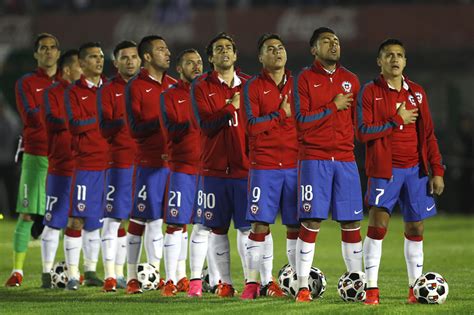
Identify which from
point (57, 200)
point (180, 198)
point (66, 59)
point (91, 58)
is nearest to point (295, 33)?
point (66, 59)

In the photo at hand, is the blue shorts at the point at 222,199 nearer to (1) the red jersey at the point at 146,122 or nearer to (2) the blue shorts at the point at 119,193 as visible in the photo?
(1) the red jersey at the point at 146,122

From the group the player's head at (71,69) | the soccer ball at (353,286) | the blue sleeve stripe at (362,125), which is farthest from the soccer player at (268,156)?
the player's head at (71,69)

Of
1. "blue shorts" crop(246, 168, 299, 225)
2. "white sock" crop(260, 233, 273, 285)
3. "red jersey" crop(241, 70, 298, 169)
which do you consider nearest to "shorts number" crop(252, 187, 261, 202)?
"blue shorts" crop(246, 168, 299, 225)

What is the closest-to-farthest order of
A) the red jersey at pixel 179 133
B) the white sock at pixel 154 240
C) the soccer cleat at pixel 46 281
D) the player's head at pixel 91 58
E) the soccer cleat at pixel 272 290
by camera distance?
1. the soccer cleat at pixel 272 290
2. the red jersey at pixel 179 133
3. the white sock at pixel 154 240
4. the player's head at pixel 91 58
5. the soccer cleat at pixel 46 281

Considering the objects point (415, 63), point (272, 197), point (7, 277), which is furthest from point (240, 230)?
point (415, 63)

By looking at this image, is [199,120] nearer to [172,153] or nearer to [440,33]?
[172,153]

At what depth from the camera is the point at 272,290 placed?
12125mm

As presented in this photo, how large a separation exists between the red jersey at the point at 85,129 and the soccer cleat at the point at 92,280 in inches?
46.3

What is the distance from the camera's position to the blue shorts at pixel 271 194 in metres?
11.7

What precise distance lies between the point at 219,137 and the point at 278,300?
1.64 meters

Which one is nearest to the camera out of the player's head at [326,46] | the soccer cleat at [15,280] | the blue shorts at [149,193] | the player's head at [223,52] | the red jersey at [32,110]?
the player's head at [326,46]

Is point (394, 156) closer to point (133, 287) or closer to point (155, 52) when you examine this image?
point (155, 52)

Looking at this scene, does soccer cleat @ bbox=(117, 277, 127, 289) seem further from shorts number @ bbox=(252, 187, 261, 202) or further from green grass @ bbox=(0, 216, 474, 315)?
shorts number @ bbox=(252, 187, 261, 202)

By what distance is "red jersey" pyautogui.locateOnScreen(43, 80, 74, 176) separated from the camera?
45.0ft
